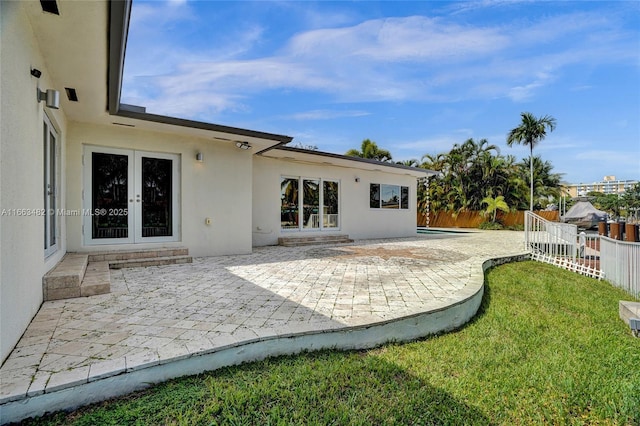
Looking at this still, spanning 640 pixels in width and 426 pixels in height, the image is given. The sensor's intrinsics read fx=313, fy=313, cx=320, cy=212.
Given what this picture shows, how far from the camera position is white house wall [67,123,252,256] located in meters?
6.43

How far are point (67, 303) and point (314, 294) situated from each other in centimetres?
313

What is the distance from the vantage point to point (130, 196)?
6.97 meters

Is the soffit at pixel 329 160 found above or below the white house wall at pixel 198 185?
above

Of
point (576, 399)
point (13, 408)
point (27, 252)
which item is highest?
point (27, 252)

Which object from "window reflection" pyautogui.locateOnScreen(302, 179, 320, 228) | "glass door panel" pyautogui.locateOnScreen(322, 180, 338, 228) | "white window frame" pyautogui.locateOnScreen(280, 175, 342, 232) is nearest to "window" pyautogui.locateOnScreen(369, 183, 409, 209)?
"white window frame" pyautogui.locateOnScreen(280, 175, 342, 232)

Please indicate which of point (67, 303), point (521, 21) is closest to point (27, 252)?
point (67, 303)

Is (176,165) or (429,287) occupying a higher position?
(176,165)

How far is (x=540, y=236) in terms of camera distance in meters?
9.84

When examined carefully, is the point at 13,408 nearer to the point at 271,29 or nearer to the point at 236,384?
the point at 236,384

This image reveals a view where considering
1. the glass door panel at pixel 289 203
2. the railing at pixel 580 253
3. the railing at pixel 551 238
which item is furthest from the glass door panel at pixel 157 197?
the railing at pixel 551 238

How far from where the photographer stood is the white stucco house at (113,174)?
9.27 feet

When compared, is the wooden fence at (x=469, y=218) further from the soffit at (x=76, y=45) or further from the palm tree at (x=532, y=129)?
the soffit at (x=76, y=45)

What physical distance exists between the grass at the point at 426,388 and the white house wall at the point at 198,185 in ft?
18.8

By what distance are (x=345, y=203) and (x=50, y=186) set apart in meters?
9.37
